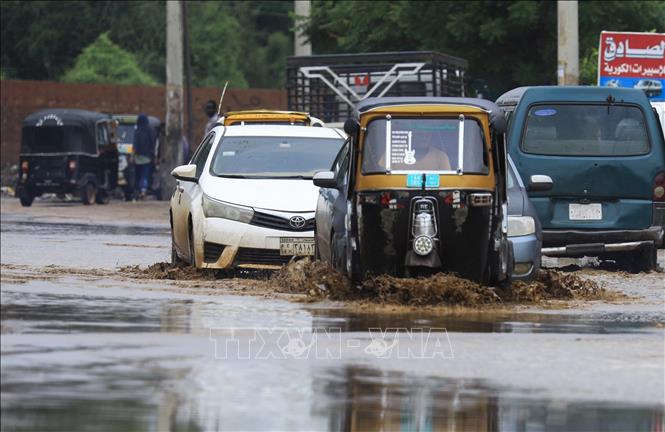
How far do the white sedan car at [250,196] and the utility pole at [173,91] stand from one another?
2252cm

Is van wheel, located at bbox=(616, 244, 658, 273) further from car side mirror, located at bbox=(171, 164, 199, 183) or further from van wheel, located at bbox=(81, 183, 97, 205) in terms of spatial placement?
van wheel, located at bbox=(81, 183, 97, 205)

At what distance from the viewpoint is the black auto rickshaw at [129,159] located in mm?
43281

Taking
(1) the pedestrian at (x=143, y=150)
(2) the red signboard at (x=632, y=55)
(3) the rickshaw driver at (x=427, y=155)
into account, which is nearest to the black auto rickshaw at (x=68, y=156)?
(1) the pedestrian at (x=143, y=150)

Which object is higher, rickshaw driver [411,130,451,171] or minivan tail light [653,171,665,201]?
rickshaw driver [411,130,451,171]

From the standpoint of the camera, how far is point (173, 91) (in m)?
42.2

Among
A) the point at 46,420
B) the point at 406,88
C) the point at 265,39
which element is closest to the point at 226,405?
the point at 46,420

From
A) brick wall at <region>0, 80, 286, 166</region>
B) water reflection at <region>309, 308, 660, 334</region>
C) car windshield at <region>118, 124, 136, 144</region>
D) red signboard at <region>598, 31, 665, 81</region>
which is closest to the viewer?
water reflection at <region>309, 308, 660, 334</region>

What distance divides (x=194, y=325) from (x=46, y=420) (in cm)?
414

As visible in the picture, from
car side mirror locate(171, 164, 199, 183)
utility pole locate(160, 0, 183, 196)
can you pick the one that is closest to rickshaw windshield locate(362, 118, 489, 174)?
car side mirror locate(171, 164, 199, 183)

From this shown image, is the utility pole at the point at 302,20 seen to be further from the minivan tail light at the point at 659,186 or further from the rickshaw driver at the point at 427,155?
the rickshaw driver at the point at 427,155

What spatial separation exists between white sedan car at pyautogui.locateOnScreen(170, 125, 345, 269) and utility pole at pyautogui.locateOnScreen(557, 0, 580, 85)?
11.3 m

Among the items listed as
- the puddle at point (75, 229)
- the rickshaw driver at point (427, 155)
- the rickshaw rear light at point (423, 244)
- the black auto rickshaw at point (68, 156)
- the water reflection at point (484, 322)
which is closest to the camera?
the water reflection at point (484, 322)

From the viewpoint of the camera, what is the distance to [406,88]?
3244 centimetres

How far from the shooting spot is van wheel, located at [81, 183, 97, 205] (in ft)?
132
